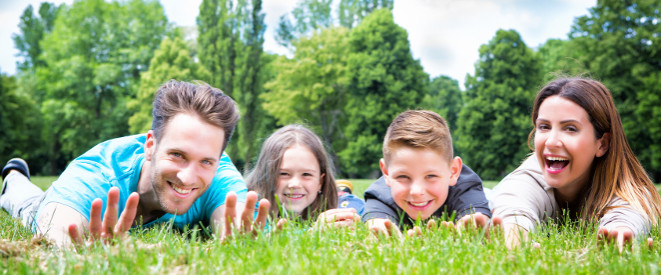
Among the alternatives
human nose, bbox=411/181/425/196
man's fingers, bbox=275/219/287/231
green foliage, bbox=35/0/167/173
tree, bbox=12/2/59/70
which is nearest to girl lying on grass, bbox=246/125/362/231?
human nose, bbox=411/181/425/196

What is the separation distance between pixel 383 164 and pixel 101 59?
40784 mm

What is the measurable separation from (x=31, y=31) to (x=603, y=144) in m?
54.7

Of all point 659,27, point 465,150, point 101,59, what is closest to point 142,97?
point 101,59

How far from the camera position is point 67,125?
127 ft

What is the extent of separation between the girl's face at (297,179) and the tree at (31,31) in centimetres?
5137

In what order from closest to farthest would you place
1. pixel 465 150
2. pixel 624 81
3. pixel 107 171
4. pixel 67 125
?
pixel 107 171
pixel 624 81
pixel 465 150
pixel 67 125

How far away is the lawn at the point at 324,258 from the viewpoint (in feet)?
7.22

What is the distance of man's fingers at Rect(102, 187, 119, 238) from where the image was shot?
2.59 metres

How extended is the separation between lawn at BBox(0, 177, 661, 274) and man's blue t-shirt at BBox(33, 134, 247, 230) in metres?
0.97

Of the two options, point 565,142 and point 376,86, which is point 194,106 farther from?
point 376,86

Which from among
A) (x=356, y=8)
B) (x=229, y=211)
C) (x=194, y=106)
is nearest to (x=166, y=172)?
(x=194, y=106)

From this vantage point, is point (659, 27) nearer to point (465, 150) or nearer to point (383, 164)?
point (465, 150)

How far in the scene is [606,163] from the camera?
4.23m

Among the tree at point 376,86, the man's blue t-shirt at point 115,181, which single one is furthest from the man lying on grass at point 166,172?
the tree at point 376,86
